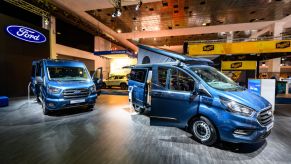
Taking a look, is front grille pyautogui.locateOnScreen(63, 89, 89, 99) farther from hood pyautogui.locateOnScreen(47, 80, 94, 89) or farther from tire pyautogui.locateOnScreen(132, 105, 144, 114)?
tire pyautogui.locateOnScreen(132, 105, 144, 114)

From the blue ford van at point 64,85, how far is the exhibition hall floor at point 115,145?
2.07 ft

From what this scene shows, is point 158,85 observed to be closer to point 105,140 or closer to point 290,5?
point 105,140

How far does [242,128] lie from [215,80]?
1.25 meters

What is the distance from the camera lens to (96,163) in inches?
107

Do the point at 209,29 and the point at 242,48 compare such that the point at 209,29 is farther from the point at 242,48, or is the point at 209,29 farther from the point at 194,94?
the point at 194,94

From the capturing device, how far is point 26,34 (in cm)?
965

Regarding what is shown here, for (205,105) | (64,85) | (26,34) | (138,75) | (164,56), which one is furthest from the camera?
(26,34)

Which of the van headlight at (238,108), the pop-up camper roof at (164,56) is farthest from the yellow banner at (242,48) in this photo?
the van headlight at (238,108)

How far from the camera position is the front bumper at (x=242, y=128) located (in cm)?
293

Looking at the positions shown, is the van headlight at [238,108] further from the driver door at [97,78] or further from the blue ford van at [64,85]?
the driver door at [97,78]

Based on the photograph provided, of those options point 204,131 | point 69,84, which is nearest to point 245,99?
point 204,131

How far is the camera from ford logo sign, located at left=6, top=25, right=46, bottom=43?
8949mm

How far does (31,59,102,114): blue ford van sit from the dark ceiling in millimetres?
6984

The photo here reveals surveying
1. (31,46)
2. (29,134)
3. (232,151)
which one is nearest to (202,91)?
(232,151)
